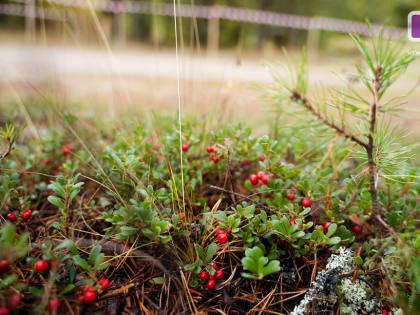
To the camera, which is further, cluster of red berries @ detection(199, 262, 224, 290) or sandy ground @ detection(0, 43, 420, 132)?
sandy ground @ detection(0, 43, 420, 132)

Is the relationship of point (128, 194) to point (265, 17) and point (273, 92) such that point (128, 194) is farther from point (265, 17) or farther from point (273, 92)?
point (265, 17)

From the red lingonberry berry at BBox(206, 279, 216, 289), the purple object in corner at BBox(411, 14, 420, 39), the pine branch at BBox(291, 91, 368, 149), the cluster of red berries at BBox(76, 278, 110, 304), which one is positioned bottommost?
the red lingonberry berry at BBox(206, 279, 216, 289)

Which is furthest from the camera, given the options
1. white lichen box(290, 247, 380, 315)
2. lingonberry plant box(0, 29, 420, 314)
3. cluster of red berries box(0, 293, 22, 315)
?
white lichen box(290, 247, 380, 315)

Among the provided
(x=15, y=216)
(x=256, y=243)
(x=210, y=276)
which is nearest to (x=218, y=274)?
(x=210, y=276)

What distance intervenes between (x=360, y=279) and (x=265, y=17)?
Result: 1739cm

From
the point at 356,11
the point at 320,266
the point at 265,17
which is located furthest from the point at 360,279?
the point at 356,11

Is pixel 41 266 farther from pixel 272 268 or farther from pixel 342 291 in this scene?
pixel 342 291

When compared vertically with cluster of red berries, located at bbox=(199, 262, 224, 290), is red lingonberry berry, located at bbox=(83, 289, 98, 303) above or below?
above

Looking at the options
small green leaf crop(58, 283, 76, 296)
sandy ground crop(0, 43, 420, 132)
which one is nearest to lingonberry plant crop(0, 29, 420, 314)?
small green leaf crop(58, 283, 76, 296)

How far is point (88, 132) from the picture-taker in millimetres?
2025

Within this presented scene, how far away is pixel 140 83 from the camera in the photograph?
22.4 ft

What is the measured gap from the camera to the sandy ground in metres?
1.78

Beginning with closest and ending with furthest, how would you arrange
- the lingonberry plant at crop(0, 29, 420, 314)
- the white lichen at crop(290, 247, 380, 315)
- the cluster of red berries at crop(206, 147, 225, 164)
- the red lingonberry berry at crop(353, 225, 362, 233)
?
the lingonberry plant at crop(0, 29, 420, 314) < the white lichen at crop(290, 247, 380, 315) < the red lingonberry berry at crop(353, 225, 362, 233) < the cluster of red berries at crop(206, 147, 225, 164)

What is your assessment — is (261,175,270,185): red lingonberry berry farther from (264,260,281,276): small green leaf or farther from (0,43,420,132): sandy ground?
(264,260,281,276): small green leaf
